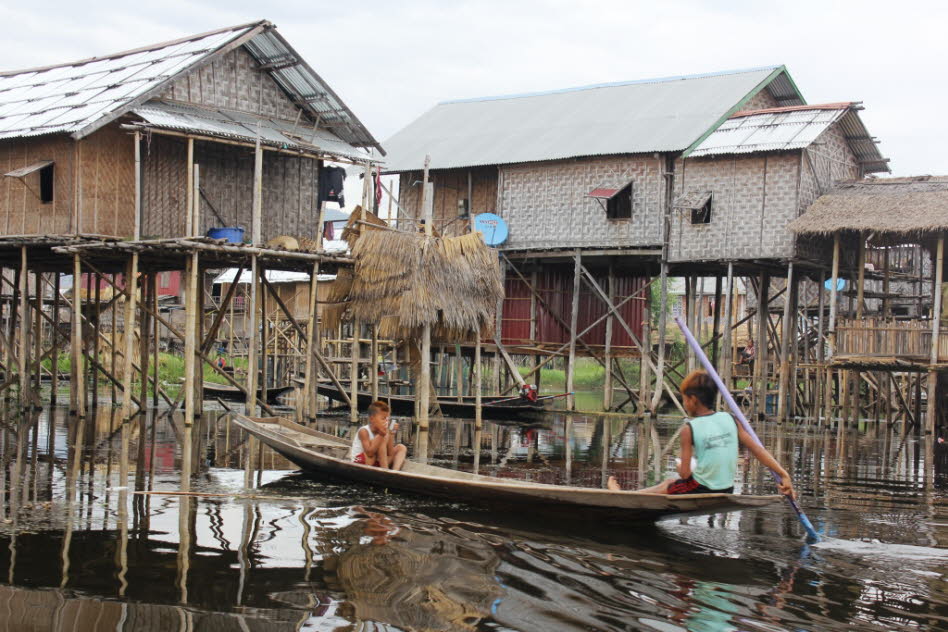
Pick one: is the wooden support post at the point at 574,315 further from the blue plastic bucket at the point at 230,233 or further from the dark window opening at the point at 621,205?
the blue plastic bucket at the point at 230,233

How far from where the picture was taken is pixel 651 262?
82.3ft

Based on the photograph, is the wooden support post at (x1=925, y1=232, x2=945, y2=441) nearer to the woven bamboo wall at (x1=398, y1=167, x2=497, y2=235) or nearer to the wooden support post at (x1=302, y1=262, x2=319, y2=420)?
the woven bamboo wall at (x1=398, y1=167, x2=497, y2=235)

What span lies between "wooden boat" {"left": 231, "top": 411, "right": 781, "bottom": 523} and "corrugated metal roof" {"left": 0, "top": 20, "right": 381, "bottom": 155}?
7.58 meters

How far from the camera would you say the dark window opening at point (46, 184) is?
60.0 feet

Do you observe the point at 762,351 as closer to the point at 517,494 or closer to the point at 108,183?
the point at 108,183

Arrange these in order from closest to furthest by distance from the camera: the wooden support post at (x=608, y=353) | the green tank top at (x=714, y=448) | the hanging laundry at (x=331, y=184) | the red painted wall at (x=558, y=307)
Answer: the green tank top at (x=714, y=448) → the hanging laundry at (x=331, y=184) → the wooden support post at (x=608, y=353) → the red painted wall at (x=558, y=307)

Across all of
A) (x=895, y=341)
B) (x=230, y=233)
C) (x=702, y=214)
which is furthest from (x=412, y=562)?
(x=702, y=214)

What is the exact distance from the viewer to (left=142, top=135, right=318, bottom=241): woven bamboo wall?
1825 centimetres

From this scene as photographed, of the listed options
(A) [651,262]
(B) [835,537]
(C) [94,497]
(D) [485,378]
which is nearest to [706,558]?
(B) [835,537]

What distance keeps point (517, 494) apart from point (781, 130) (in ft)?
52.1

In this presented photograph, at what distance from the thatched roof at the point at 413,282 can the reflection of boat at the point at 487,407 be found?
14.1 ft

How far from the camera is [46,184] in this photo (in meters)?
18.4

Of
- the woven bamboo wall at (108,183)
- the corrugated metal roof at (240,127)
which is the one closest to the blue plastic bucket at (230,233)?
the woven bamboo wall at (108,183)

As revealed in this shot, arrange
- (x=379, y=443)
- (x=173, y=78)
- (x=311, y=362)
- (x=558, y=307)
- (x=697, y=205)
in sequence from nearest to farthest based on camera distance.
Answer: (x=379, y=443), (x=311, y=362), (x=173, y=78), (x=697, y=205), (x=558, y=307)
